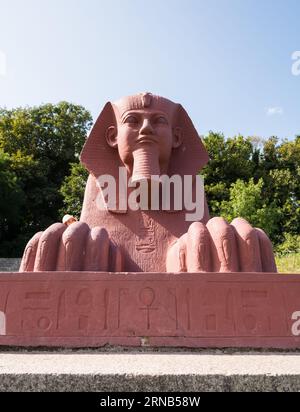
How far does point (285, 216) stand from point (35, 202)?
11.3 meters

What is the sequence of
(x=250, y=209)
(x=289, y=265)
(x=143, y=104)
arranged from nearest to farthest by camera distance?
(x=143, y=104)
(x=289, y=265)
(x=250, y=209)

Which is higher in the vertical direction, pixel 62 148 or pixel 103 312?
pixel 62 148

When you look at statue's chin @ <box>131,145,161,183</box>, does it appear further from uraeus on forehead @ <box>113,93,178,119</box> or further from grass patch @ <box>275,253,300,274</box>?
grass patch @ <box>275,253,300,274</box>

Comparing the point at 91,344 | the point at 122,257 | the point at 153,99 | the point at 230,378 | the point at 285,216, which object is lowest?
the point at 230,378

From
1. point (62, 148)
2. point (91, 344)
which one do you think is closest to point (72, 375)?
point (91, 344)

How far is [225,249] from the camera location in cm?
296

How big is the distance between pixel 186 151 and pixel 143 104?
0.70m

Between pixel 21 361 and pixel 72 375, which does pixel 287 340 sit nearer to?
pixel 72 375

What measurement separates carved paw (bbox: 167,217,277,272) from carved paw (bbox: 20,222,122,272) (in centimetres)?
64

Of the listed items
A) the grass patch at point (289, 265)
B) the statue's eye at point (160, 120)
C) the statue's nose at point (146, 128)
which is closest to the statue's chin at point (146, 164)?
the statue's nose at point (146, 128)

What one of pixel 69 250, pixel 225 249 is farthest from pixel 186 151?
pixel 69 250

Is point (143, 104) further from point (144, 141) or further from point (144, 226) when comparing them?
point (144, 226)

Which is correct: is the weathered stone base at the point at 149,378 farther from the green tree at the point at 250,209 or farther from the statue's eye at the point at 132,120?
the green tree at the point at 250,209

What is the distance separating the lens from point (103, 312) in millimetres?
2746
